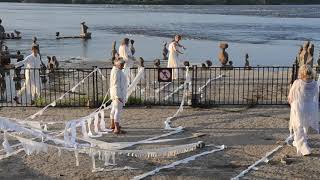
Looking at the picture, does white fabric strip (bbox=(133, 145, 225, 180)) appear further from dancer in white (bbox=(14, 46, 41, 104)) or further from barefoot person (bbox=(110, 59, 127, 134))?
dancer in white (bbox=(14, 46, 41, 104))

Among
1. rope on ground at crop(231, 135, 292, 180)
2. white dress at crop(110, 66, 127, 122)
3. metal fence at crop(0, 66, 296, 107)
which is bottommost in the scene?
rope on ground at crop(231, 135, 292, 180)

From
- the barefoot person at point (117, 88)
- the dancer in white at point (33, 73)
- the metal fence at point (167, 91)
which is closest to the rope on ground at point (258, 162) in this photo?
the barefoot person at point (117, 88)

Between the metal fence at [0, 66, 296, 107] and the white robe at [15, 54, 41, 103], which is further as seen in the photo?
the white robe at [15, 54, 41, 103]

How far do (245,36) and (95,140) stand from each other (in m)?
53.8

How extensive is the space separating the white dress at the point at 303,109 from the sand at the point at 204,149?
326 millimetres

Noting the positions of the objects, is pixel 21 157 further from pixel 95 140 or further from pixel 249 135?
pixel 249 135

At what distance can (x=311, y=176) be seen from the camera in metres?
9.81

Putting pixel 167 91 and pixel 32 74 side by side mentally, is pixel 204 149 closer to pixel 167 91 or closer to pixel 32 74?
pixel 167 91

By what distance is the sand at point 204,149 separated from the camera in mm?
9938

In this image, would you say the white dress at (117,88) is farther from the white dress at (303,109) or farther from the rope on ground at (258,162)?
the white dress at (303,109)

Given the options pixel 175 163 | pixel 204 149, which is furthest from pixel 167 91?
pixel 175 163

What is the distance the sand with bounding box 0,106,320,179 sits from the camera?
32.6ft

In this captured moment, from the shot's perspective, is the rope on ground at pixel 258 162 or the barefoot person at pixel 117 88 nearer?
the rope on ground at pixel 258 162

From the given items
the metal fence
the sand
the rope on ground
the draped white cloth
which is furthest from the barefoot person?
the rope on ground
